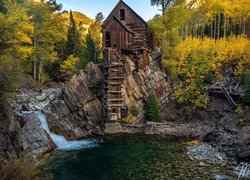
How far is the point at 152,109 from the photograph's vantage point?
29375 mm

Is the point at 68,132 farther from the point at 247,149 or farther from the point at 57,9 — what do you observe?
the point at 57,9

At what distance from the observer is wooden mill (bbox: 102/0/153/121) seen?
2989cm

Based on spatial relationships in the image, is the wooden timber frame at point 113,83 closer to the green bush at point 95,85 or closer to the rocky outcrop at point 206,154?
the green bush at point 95,85

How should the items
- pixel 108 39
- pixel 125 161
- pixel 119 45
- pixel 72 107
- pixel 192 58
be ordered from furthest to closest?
1. pixel 108 39
2. pixel 119 45
3. pixel 192 58
4. pixel 72 107
5. pixel 125 161

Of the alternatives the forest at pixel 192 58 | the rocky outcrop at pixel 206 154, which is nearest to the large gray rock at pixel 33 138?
the rocky outcrop at pixel 206 154

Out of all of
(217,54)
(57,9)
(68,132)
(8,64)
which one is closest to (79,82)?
(68,132)

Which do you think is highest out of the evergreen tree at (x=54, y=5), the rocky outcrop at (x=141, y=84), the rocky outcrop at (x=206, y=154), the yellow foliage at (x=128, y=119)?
the evergreen tree at (x=54, y=5)

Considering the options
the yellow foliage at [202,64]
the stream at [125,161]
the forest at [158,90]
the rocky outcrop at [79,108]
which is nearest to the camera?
the stream at [125,161]

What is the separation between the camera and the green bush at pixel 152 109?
29180mm

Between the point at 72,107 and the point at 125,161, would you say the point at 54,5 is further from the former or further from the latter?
the point at 125,161

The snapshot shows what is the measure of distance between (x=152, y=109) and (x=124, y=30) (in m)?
11.3

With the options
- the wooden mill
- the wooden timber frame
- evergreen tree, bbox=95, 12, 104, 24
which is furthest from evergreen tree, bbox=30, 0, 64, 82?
evergreen tree, bbox=95, 12, 104, 24

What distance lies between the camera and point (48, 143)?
70.3 ft

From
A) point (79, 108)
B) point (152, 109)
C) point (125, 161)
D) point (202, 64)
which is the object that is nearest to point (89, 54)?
point (79, 108)
